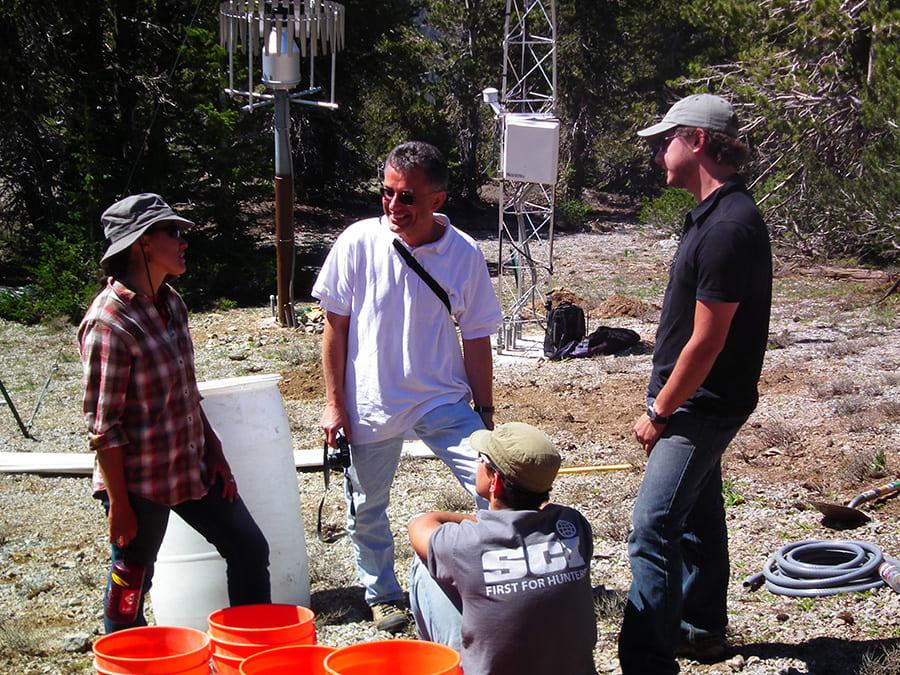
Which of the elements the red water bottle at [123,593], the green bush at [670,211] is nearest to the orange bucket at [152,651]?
the red water bottle at [123,593]

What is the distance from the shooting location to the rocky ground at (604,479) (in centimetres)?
377

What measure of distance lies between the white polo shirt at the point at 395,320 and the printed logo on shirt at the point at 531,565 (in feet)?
3.64

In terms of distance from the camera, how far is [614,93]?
3438 cm

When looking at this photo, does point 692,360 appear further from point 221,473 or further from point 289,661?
point 221,473

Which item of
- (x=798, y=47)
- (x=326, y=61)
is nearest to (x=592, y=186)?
(x=326, y=61)

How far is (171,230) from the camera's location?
3111 millimetres

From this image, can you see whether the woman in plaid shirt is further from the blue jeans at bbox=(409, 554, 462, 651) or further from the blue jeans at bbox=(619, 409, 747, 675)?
the blue jeans at bbox=(619, 409, 747, 675)

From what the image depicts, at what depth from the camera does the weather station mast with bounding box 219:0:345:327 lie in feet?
39.5

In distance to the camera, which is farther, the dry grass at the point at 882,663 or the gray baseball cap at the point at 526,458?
the dry grass at the point at 882,663

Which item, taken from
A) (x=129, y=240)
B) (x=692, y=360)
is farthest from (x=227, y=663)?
(x=692, y=360)

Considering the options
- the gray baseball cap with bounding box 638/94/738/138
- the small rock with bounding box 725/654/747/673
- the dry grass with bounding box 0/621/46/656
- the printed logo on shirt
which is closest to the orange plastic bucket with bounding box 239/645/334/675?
the printed logo on shirt

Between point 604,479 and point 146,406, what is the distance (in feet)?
13.0

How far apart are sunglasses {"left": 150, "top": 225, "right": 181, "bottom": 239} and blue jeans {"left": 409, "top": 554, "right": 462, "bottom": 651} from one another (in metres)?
1.34

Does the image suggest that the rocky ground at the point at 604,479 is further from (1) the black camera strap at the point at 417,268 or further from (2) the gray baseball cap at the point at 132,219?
(2) the gray baseball cap at the point at 132,219
